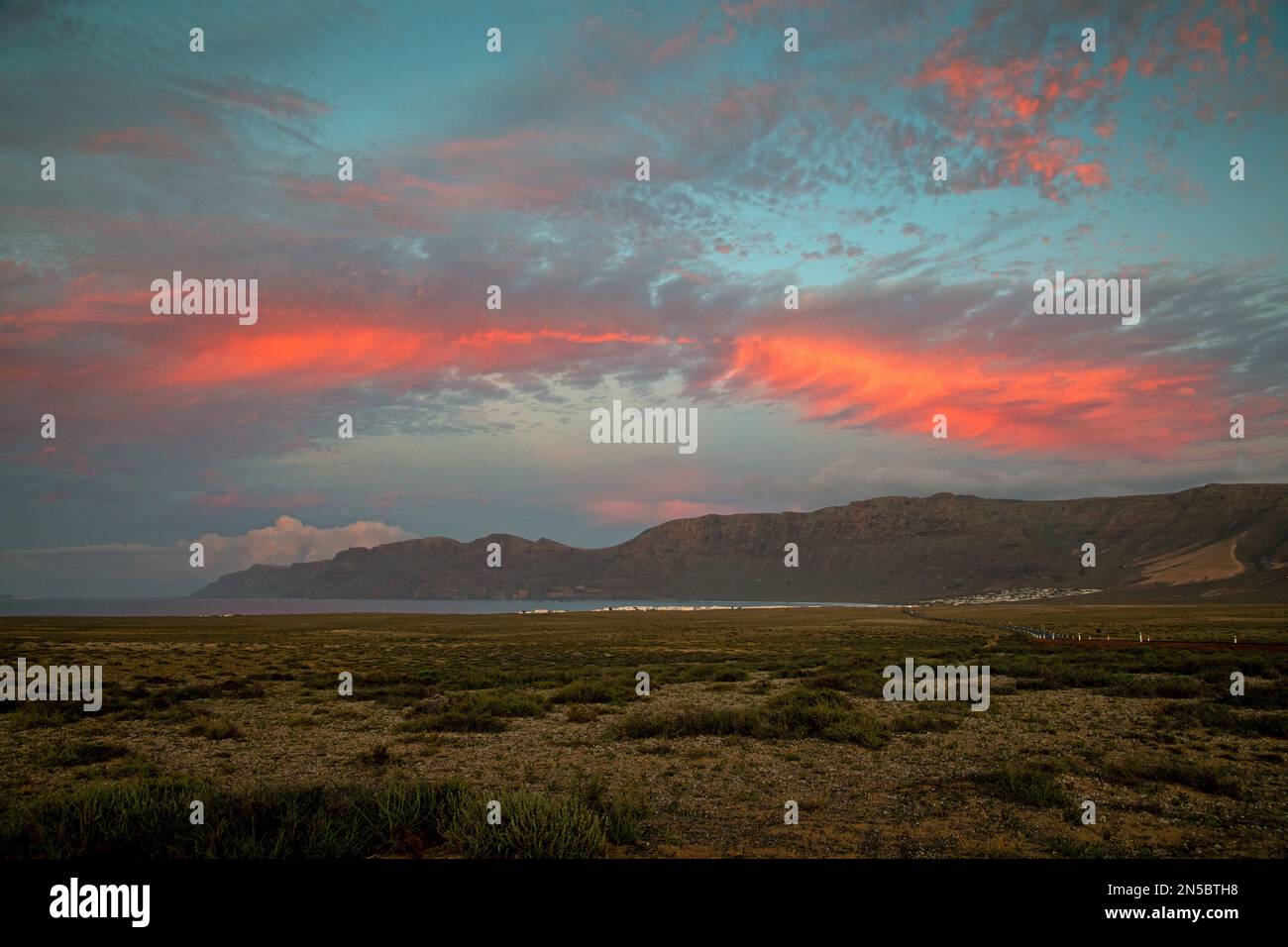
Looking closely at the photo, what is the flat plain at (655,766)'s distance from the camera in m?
8.31

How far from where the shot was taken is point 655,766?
13.2 metres

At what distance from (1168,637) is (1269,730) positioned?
41.0 meters

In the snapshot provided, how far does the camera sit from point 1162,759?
1293 centimetres

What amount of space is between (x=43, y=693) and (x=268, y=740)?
12947 millimetres

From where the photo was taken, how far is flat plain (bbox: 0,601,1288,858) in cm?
831

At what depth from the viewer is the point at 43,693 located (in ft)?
75.2
